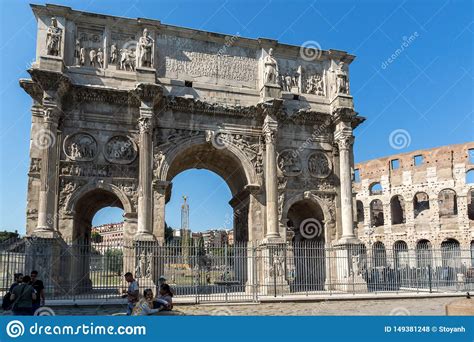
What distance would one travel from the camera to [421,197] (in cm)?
3828

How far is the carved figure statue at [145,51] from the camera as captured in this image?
1659 cm

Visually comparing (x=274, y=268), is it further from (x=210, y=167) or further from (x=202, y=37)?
(x=202, y=37)

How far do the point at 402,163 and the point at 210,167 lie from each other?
899 inches

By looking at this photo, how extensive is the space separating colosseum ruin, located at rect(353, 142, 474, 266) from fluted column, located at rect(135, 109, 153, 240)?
2245cm

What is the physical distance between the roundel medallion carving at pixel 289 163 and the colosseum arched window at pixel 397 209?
2167cm

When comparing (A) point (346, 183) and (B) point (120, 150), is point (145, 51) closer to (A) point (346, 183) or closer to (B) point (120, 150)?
(B) point (120, 150)

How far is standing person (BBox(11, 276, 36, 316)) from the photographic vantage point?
8102mm

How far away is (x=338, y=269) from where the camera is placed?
57.8ft

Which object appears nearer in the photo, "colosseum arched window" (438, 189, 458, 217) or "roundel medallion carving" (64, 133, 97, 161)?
"roundel medallion carving" (64, 133, 97, 161)

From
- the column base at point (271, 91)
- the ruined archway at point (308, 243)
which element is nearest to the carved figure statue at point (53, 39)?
the column base at point (271, 91)

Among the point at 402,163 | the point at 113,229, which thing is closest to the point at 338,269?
the point at 402,163

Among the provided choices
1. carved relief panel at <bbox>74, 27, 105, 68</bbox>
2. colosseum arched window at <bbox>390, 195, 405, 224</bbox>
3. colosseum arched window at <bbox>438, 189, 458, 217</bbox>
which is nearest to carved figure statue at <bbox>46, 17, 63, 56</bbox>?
carved relief panel at <bbox>74, 27, 105, 68</bbox>

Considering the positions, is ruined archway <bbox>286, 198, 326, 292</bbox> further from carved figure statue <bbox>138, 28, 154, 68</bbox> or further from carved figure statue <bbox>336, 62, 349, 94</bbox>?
carved figure statue <bbox>138, 28, 154, 68</bbox>
